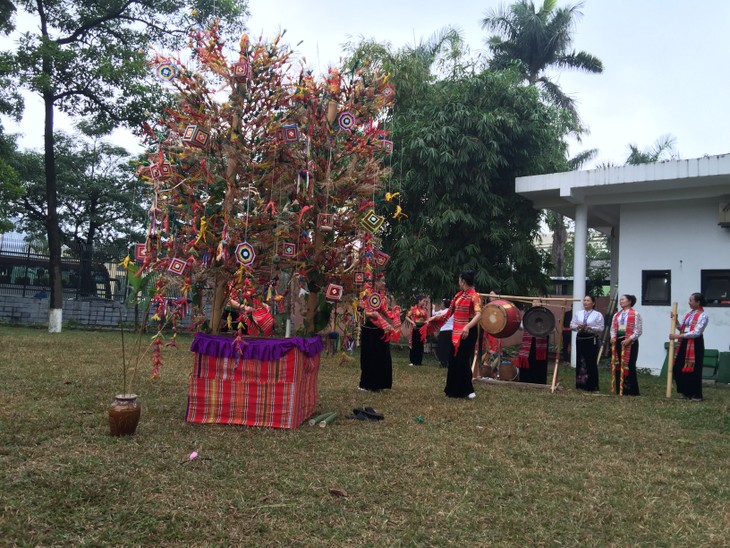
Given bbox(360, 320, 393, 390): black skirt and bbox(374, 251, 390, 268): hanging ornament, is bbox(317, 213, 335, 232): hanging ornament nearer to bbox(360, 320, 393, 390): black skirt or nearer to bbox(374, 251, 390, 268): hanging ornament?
bbox(374, 251, 390, 268): hanging ornament

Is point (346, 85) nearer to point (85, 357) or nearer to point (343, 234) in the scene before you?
point (343, 234)

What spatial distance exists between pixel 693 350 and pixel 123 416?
7527 millimetres

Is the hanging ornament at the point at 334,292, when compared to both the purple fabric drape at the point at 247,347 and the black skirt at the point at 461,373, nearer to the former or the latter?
the purple fabric drape at the point at 247,347

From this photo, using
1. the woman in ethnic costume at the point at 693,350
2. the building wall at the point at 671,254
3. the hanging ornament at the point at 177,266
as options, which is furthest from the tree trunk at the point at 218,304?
the building wall at the point at 671,254

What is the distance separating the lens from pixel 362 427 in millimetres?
5703

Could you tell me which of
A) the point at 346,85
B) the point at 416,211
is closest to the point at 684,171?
the point at 416,211

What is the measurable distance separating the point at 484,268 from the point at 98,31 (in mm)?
12820

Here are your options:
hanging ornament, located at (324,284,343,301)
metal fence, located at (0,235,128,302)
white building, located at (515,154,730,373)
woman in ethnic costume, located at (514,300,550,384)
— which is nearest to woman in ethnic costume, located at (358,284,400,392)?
hanging ornament, located at (324,284,343,301)

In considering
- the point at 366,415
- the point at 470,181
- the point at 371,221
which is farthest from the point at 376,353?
the point at 470,181

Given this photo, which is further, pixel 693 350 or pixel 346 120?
pixel 693 350

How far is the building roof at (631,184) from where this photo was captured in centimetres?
1124

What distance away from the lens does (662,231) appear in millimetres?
12617

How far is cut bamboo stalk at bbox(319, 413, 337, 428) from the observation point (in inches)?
224

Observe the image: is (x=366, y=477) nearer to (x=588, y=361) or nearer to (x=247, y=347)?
(x=247, y=347)
